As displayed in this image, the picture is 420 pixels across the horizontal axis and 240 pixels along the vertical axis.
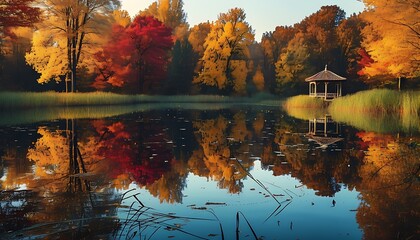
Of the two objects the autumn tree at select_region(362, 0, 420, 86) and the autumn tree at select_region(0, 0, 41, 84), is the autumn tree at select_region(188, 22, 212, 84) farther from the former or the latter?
the autumn tree at select_region(362, 0, 420, 86)

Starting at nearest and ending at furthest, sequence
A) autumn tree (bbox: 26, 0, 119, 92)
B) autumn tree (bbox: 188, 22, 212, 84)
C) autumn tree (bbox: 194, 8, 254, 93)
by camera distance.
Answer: autumn tree (bbox: 26, 0, 119, 92)
autumn tree (bbox: 194, 8, 254, 93)
autumn tree (bbox: 188, 22, 212, 84)

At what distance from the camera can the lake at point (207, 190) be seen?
424 centimetres

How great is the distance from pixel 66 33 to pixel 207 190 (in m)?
26.1

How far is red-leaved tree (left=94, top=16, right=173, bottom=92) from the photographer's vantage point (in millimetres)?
38656

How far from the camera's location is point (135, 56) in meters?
42.4

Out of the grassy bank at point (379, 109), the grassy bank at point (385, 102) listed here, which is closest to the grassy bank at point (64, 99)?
the grassy bank at point (379, 109)

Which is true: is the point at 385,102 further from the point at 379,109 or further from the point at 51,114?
the point at 51,114

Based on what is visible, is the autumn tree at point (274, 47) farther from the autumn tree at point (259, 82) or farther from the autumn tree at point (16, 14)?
the autumn tree at point (16, 14)

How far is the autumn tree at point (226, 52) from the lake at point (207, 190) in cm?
3435

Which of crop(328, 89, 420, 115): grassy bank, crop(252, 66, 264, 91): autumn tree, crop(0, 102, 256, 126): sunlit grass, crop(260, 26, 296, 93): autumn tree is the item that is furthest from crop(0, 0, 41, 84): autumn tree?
crop(260, 26, 296, 93): autumn tree

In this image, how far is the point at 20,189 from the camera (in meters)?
5.80

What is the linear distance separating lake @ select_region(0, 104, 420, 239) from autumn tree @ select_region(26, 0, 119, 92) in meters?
20.0

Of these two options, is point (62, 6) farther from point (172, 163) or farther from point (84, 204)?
point (84, 204)

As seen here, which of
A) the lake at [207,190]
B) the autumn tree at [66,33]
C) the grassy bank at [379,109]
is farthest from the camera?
the autumn tree at [66,33]
